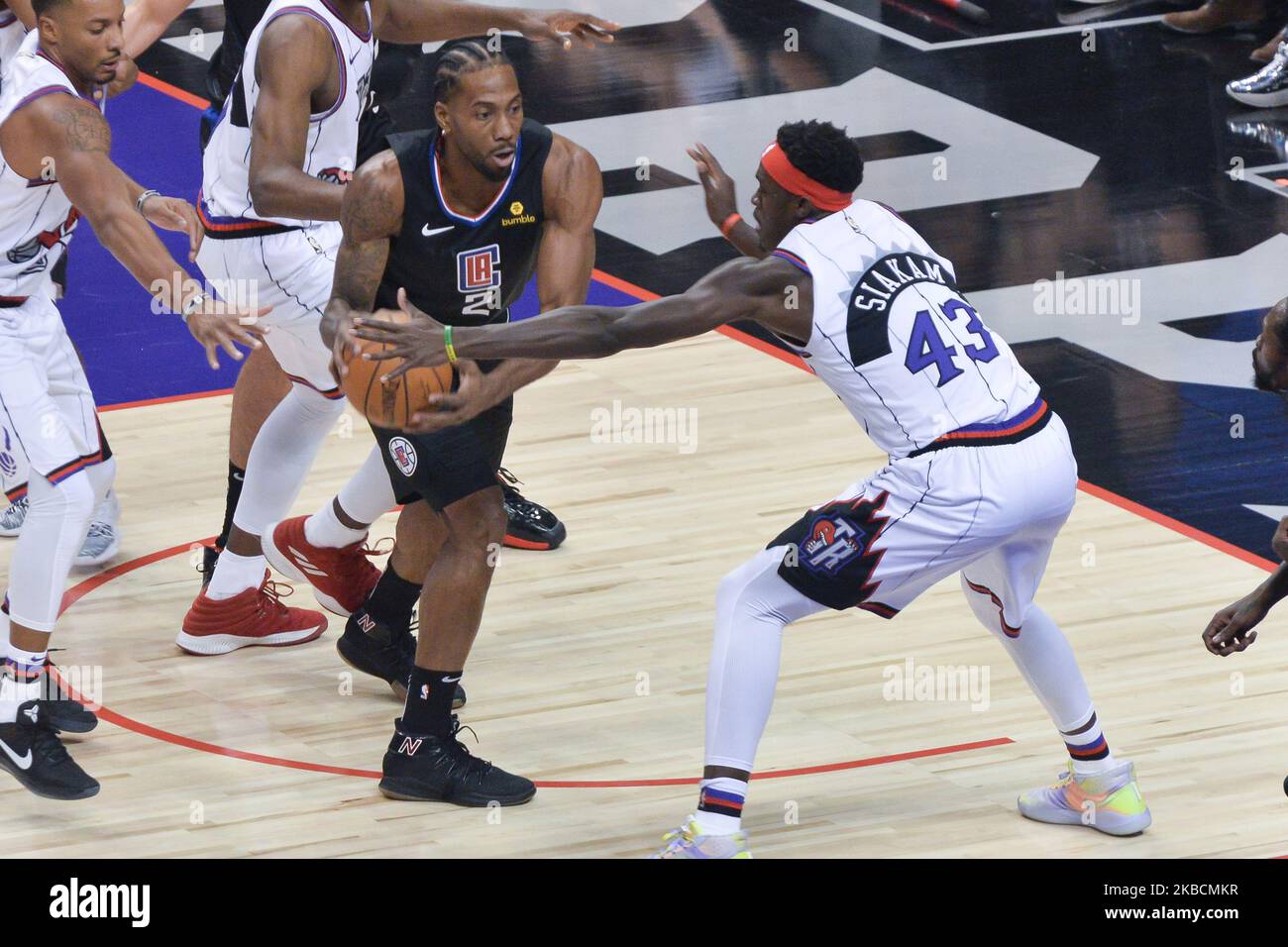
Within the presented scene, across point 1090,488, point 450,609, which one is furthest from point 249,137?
point 1090,488

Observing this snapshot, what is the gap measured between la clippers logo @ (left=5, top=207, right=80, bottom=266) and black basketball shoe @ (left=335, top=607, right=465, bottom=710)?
132 centimetres

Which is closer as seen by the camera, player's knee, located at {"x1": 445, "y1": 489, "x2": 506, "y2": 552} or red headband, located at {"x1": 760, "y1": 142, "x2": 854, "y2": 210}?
red headband, located at {"x1": 760, "y1": 142, "x2": 854, "y2": 210}

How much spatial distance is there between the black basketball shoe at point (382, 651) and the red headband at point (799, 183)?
1.90m

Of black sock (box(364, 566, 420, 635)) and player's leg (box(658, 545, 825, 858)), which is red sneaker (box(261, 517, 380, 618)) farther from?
player's leg (box(658, 545, 825, 858))

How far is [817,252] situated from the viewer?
16.7 feet

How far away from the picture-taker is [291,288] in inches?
256

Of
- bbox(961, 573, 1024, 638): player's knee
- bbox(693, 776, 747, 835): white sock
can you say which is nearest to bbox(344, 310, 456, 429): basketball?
bbox(693, 776, 747, 835): white sock

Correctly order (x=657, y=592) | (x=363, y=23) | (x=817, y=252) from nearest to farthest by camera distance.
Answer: (x=817, y=252) < (x=363, y=23) < (x=657, y=592)

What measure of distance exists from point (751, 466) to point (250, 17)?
229 centimetres

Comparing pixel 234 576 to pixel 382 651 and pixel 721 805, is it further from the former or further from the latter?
pixel 721 805

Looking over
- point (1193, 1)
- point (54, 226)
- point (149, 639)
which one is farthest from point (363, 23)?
point (1193, 1)

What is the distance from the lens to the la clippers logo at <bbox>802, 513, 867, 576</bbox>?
5.12 meters

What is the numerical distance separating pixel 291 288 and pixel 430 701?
1.43 meters

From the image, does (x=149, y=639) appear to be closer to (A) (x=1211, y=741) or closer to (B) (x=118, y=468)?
(B) (x=118, y=468)
